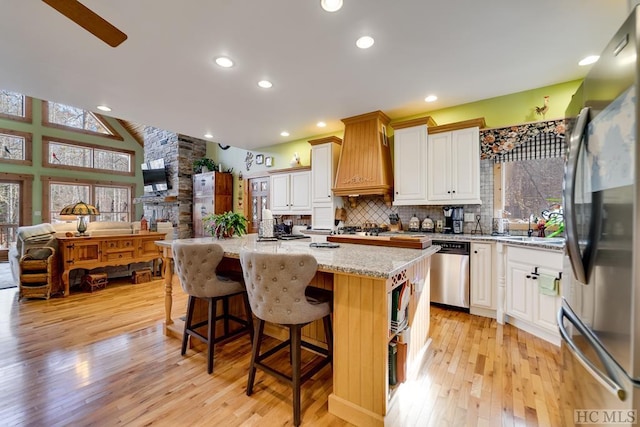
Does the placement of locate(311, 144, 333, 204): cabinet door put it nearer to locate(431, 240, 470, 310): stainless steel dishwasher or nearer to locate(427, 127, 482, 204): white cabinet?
locate(427, 127, 482, 204): white cabinet

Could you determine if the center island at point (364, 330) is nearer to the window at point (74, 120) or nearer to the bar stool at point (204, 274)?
the bar stool at point (204, 274)

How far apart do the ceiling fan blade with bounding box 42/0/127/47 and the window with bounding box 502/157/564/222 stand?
13.6ft

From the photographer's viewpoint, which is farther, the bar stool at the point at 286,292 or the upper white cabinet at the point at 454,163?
the upper white cabinet at the point at 454,163

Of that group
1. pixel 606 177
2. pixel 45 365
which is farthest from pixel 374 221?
pixel 45 365

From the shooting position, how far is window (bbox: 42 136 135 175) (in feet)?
24.0

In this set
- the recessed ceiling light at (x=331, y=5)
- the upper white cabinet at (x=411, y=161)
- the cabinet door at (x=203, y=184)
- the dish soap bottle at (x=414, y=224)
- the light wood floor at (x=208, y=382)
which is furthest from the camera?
the cabinet door at (x=203, y=184)

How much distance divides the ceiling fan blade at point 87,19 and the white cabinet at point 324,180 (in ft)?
10.1

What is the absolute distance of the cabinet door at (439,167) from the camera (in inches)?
135

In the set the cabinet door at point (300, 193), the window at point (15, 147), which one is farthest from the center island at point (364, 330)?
the window at point (15, 147)

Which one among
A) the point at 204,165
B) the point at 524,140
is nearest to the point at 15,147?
the point at 204,165

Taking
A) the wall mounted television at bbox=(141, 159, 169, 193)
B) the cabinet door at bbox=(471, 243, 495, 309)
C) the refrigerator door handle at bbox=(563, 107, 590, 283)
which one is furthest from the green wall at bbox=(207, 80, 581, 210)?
the wall mounted television at bbox=(141, 159, 169, 193)

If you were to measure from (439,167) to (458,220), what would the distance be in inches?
29.9

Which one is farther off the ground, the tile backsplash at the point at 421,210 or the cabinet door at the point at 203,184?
the cabinet door at the point at 203,184

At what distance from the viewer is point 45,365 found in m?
2.07
